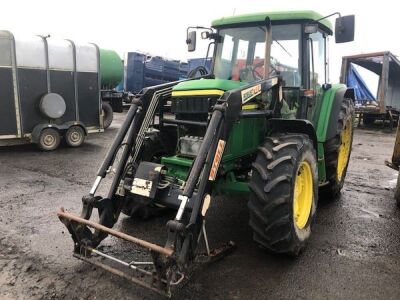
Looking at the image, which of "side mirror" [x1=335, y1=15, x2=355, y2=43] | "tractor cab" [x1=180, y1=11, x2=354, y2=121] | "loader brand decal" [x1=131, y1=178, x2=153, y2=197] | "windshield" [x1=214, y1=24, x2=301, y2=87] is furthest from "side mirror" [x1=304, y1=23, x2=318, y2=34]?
"loader brand decal" [x1=131, y1=178, x2=153, y2=197]

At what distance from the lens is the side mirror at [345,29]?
4.37 metres

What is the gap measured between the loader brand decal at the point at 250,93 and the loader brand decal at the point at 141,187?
3.79 feet

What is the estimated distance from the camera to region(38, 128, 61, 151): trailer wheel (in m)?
9.16

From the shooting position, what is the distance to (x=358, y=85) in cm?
1730

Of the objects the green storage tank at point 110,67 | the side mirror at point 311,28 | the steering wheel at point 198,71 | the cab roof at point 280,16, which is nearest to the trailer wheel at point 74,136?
the green storage tank at point 110,67

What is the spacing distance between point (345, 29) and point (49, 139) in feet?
23.5

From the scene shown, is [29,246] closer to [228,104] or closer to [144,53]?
[228,104]

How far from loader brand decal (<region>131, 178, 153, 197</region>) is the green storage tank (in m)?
9.62

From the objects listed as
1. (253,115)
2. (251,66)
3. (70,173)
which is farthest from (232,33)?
(70,173)

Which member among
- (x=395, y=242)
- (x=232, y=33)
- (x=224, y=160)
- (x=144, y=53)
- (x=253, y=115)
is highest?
(x=144, y=53)

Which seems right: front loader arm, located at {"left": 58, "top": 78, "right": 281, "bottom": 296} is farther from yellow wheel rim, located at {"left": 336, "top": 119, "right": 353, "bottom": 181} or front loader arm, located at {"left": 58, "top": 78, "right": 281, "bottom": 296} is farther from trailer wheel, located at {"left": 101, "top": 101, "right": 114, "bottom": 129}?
trailer wheel, located at {"left": 101, "top": 101, "right": 114, "bottom": 129}

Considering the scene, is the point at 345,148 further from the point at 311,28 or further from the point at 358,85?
the point at 358,85

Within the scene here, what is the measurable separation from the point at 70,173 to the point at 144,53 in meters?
12.9

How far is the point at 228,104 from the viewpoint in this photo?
11.3 ft
